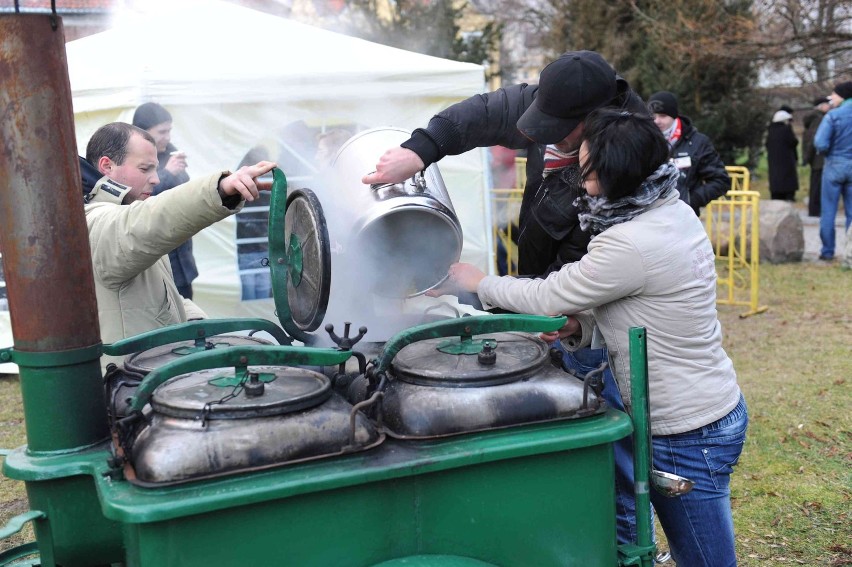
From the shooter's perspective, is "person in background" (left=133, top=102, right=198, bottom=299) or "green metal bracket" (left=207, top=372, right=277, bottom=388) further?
"person in background" (left=133, top=102, right=198, bottom=299)

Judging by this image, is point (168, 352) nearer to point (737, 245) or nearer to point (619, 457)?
point (619, 457)

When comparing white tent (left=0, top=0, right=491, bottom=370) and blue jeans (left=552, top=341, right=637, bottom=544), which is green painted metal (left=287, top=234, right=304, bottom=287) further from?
white tent (left=0, top=0, right=491, bottom=370)

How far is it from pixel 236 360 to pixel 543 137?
1082mm

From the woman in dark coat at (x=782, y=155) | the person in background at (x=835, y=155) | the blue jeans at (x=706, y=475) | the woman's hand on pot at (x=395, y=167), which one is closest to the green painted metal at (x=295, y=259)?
the woman's hand on pot at (x=395, y=167)

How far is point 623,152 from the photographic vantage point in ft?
6.34

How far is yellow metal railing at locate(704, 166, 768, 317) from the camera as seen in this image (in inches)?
295

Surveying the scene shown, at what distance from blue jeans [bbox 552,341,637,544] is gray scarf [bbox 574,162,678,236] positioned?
429 millimetres

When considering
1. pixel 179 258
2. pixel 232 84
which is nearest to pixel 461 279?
pixel 179 258

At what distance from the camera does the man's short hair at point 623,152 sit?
1.94 metres

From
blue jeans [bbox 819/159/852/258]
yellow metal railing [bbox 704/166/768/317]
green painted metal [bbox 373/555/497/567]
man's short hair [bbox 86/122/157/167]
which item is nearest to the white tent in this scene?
man's short hair [bbox 86/122/157/167]

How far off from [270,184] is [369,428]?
0.75 metres

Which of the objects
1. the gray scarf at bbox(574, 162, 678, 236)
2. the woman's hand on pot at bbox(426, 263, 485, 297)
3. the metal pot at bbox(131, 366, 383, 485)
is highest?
the gray scarf at bbox(574, 162, 678, 236)

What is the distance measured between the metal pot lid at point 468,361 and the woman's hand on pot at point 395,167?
0.54m

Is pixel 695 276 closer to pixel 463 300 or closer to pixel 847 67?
pixel 463 300
